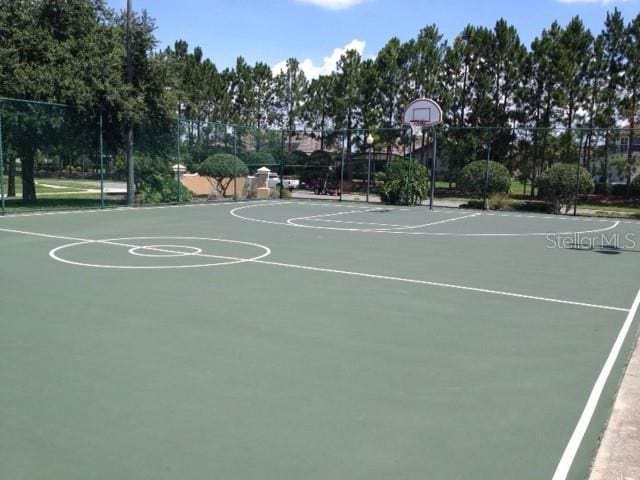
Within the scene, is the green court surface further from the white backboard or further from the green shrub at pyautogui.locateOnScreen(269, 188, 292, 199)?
the green shrub at pyautogui.locateOnScreen(269, 188, 292, 199)

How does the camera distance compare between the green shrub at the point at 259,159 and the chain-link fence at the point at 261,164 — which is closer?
the chain-link fence at the point at 261,164

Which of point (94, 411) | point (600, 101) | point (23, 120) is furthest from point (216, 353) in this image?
point (600, 101)

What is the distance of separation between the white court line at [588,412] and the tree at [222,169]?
56.2ft

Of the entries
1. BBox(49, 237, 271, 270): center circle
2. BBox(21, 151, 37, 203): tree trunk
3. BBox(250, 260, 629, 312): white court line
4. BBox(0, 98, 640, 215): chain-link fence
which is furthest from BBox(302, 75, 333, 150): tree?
BBox(250, 260, 629, 312): white court line

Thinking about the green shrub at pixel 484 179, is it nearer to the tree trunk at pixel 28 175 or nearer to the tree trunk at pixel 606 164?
the tree trunk at pixel 606 164

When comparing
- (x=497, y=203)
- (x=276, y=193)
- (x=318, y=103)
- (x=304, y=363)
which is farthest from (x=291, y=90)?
(x=304, y=363)

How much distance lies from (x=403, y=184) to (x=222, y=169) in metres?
6.65

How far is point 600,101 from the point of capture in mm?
29672

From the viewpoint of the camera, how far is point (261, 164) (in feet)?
74.8

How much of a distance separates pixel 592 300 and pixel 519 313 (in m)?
1.28

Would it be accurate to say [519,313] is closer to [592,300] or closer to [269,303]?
[592,300]

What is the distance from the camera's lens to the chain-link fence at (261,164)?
1705 cm

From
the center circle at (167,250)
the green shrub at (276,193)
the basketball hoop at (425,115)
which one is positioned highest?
the basketball hoop at (425,115)

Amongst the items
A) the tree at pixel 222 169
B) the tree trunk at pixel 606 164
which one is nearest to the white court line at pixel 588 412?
the tree at pixel 222 169
